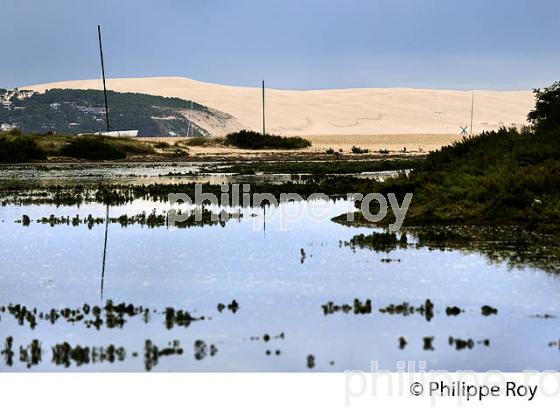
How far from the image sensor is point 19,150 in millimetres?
67625

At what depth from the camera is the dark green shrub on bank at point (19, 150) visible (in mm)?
66750

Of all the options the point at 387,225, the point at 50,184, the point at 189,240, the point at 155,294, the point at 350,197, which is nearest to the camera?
the point at 155,294

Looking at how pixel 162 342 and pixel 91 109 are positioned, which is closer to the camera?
pixel 162 342

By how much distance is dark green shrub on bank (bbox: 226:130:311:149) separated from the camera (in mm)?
87188

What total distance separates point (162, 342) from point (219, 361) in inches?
44.5

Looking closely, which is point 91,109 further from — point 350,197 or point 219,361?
point 219,361

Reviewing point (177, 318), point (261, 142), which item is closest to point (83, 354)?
point (177, 318)

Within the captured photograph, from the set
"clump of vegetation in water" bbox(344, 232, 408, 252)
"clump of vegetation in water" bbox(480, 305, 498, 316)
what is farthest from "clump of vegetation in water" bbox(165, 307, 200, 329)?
"clump of vegetation in water" bbox(344, 232, 408, 252)

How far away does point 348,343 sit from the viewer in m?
12.3

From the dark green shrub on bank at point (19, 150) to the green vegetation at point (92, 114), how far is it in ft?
194

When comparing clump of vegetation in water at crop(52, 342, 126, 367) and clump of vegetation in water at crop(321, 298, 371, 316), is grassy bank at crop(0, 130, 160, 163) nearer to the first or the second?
clump of vegetation in water at crop(321, 298, 371, 316)

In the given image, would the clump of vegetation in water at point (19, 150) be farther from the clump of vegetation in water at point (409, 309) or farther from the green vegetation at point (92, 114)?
the green vegetation at point (92, 114)

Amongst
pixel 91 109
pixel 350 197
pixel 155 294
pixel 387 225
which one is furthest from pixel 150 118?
pixel 155 294

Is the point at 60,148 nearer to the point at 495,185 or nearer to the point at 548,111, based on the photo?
the point at 548,111
